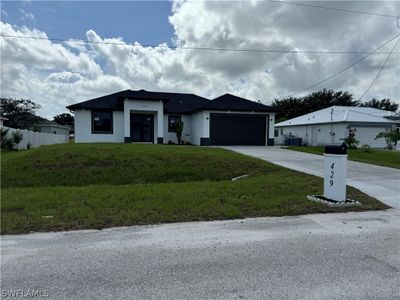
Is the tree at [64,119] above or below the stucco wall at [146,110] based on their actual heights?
above

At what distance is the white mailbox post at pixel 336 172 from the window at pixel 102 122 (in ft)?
64.8

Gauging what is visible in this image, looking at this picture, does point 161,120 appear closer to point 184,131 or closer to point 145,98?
point 145,98

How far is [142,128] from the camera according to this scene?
25.7 meters

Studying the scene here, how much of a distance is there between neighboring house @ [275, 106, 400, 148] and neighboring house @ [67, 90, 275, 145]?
319 inches

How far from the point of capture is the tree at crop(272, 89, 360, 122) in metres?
59.0

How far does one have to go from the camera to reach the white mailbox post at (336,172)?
7.43m

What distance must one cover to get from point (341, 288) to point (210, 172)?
8.48 m

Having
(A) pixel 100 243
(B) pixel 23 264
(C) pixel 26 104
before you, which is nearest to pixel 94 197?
(A) pixel 100 243

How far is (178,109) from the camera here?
2730 cm

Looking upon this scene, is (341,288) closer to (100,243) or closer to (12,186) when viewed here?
(100,243)

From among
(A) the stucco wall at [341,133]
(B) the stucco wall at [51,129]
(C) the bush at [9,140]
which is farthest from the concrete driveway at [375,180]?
(B) the stucco wall at [51,129]

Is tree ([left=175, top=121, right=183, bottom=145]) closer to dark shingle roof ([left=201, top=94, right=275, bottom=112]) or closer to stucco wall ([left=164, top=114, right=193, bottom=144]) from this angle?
stucco wall ([left=164, top=114, right=193, bottom=144])

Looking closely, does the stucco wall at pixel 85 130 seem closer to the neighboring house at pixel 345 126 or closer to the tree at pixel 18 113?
the neighboring house at pixel 345 126

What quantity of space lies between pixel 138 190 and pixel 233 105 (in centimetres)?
1788
